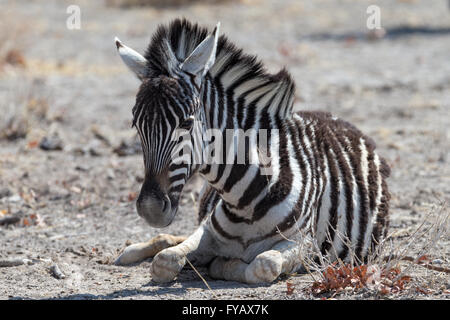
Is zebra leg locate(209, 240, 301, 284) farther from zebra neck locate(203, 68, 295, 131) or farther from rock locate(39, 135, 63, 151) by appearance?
rock locate(39, 135, 63, 151)

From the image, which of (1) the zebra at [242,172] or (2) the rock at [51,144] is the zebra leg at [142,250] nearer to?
(1) the zebra at [242,172]

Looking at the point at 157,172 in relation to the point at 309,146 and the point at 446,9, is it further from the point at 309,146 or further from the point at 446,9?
the point at 446,9

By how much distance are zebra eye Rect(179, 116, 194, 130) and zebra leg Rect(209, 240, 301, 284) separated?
97 centimetres

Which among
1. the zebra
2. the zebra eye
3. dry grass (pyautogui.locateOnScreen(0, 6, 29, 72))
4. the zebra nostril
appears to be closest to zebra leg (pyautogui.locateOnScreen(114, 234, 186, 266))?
the zebra

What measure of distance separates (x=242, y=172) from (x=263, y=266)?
1.99 ft

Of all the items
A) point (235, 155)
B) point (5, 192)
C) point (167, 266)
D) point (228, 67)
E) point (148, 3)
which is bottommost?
point (167, 266)

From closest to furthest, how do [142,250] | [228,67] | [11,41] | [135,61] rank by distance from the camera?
[135,61]
[228,67]
[142,250]
[11,41]

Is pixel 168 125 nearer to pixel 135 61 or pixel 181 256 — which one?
pixel 135 61

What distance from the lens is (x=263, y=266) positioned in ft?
15.2

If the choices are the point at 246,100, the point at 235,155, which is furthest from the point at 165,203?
the point at 246,100

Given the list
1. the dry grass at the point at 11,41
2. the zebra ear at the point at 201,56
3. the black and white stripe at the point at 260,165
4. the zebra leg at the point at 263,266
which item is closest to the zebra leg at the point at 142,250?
the black and white stripe at the point at 260,165

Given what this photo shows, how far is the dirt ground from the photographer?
16.9 feet

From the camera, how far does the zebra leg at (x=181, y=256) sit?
15.8ft

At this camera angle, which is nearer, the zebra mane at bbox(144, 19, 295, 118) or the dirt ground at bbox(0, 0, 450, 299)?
the zebra mane at bbox(144, 19, 295, 118)
